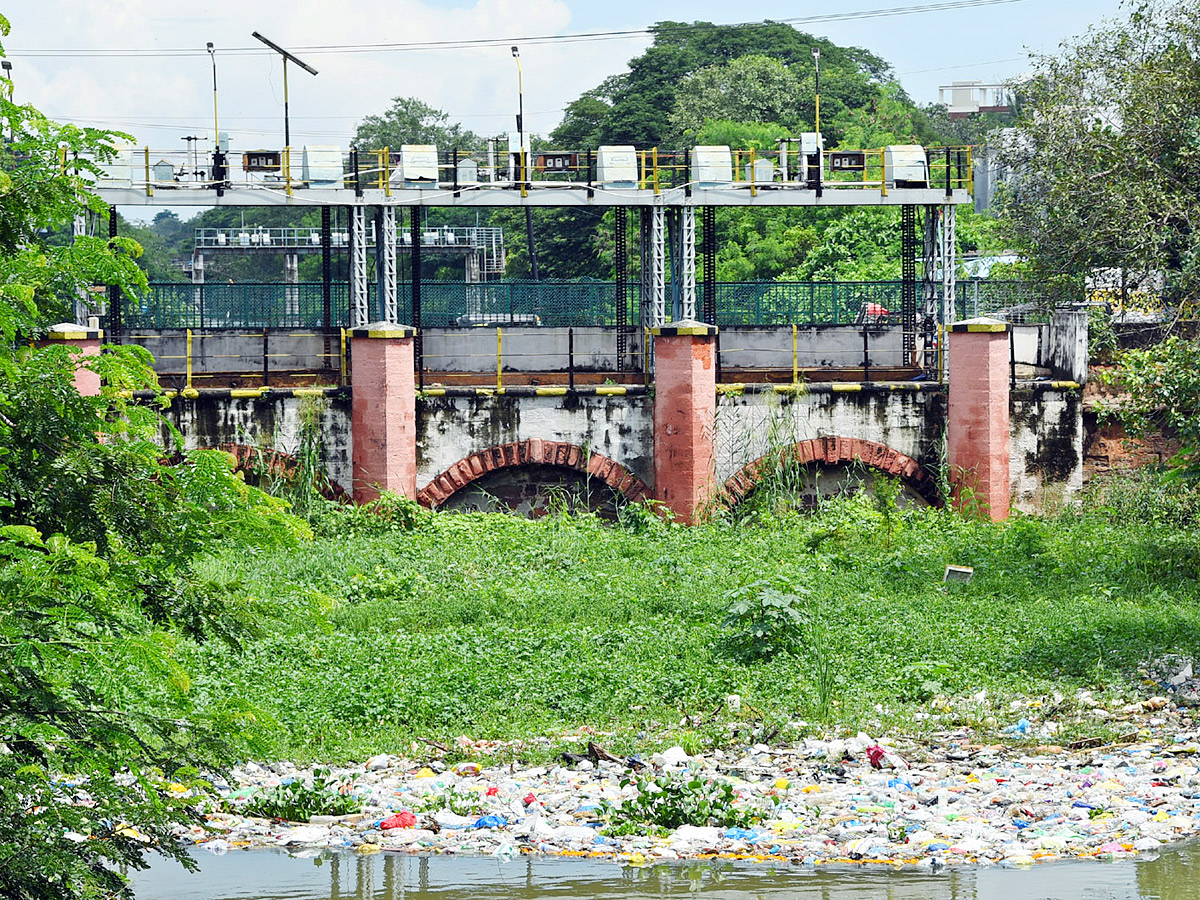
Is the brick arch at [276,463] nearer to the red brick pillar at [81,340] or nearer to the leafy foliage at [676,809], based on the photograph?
the red brick pillar at [81,340]

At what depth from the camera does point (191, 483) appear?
5.87m

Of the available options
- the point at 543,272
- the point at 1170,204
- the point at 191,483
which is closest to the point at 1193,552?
the point at 1170,204

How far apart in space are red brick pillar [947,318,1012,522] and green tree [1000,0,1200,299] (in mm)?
2537

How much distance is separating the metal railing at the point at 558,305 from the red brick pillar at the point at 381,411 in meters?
7.14

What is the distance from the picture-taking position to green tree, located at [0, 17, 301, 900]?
198 inches

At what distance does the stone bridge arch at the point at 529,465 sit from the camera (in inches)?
676

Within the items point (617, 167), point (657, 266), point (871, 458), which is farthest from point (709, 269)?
point (871, 458)

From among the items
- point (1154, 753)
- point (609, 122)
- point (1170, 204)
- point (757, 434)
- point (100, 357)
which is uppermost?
point (609, 122)

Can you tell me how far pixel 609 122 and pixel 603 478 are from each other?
30.6m

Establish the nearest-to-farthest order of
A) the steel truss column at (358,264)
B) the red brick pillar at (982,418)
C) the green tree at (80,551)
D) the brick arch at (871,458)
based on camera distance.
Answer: the green tree at (80,551) < the red brick pillar at (982,418) < the brick arch at (871,458) < the steel truss column at (358,264)

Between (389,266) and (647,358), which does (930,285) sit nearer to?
(647,358)

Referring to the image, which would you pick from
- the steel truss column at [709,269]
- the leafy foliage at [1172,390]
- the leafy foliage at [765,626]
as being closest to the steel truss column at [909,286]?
the steel truss column at [709,269]

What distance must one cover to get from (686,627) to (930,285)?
1049 cm

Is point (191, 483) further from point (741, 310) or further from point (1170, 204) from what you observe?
point (741, 310)
